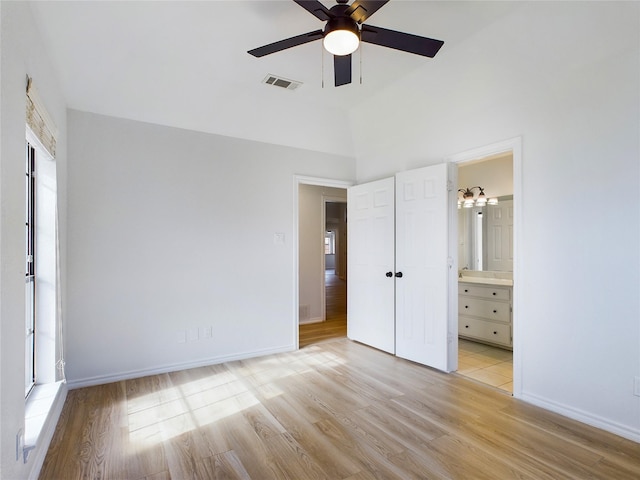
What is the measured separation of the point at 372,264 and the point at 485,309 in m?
1.50

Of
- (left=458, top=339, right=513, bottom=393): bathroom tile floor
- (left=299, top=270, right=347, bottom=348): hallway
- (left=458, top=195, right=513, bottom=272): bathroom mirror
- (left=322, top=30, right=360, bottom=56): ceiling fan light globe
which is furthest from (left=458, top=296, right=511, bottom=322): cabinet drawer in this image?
(left=322, top=30, right=360, bottom=56): ceiling fan light globe

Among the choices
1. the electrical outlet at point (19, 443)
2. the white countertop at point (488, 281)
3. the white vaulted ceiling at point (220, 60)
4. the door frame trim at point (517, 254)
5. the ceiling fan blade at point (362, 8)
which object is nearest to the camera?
the electrical outlet at point (19, 443)

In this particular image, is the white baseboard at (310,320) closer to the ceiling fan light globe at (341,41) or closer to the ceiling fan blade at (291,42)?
the ceiling fan blade at (291,42)

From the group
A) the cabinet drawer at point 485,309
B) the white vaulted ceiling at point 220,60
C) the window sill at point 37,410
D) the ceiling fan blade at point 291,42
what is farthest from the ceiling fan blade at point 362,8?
the cabinet drawer at point 485,309

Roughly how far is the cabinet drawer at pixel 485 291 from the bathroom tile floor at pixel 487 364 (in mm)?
630

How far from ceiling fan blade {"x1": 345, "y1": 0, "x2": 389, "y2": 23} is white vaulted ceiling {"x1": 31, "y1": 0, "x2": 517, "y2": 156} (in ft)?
1.90

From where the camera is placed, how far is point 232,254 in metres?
3.78

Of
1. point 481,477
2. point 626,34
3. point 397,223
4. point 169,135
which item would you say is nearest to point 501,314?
point 397,223

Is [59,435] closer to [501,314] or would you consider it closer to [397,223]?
[397,223]

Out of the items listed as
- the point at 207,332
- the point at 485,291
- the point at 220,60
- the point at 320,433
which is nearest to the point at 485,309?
the point at 485,291

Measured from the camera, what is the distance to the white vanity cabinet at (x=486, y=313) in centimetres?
399

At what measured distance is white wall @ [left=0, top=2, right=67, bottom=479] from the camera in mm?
1446

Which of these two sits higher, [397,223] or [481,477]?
[397,223]

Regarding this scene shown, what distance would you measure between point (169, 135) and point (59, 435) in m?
2.64
